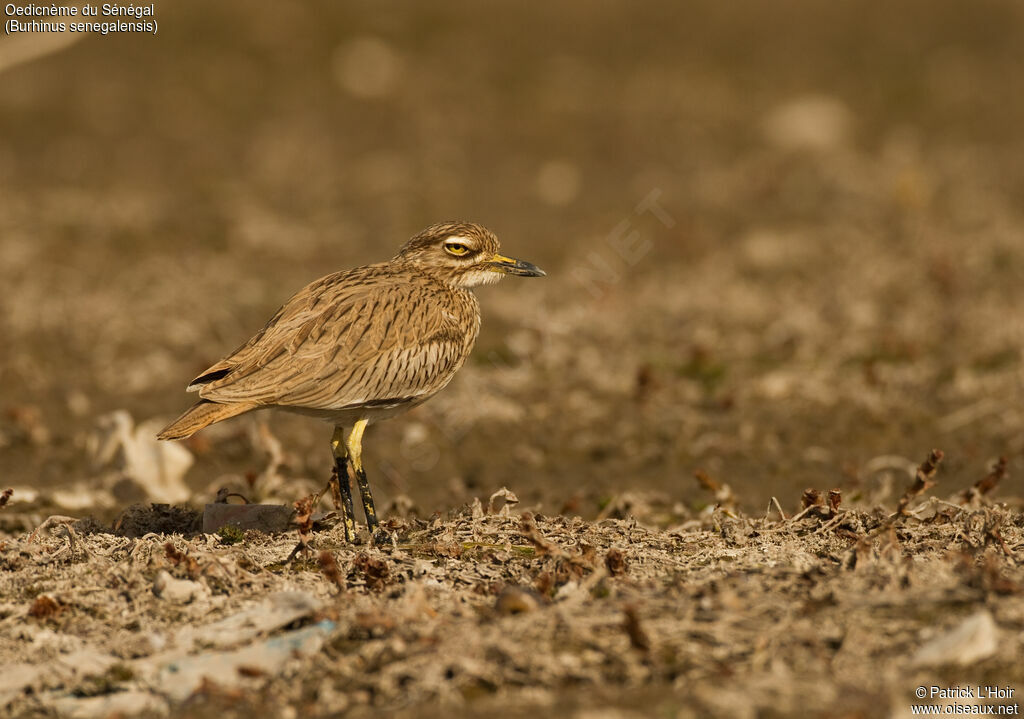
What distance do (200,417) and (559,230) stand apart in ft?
29.0

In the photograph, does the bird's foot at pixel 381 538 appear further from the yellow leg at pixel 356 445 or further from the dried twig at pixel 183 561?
the dried twig at pixel 183 561

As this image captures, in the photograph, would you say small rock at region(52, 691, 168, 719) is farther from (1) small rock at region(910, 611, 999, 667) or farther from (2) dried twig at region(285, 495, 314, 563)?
(1) small rock at region(910, 611, 999, 667)

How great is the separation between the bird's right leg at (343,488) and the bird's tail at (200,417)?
2.11ft

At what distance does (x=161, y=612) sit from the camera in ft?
14.8

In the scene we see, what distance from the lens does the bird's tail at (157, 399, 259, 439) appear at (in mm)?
5242

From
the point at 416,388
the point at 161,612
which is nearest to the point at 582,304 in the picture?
the point at 416,388

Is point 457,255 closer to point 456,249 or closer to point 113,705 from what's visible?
point 456,249

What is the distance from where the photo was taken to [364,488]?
229 inches

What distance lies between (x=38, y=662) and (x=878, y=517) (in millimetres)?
3570

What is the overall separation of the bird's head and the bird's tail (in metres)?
1.55

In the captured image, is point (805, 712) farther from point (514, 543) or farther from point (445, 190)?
point (445, 190)

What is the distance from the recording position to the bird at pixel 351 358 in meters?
5.53

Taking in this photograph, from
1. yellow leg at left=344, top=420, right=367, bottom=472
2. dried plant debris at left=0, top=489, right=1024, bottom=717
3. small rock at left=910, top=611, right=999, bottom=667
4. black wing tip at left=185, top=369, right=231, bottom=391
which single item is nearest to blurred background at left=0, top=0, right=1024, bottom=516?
yellow leg at left=344, top=420, right=367, bottom=472

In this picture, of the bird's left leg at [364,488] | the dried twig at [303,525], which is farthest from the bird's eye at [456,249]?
the dried twig at [303,525]
